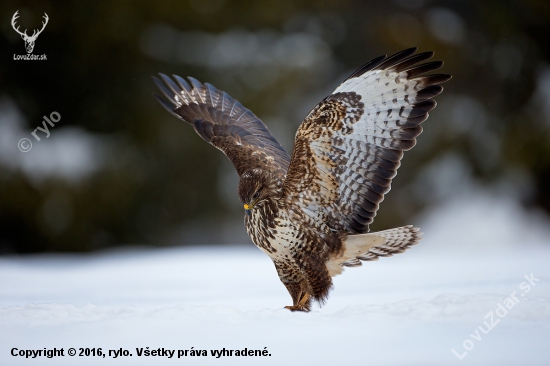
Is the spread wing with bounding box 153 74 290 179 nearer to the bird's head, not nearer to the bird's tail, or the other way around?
the bird's head

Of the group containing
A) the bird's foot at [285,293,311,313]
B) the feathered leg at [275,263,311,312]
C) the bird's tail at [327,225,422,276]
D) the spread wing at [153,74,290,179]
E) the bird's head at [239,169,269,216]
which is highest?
the spread wing at [153,74,290,179]

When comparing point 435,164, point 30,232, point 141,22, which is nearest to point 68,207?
A: point 30,232

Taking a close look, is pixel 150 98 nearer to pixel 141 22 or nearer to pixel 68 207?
pixel 141 22

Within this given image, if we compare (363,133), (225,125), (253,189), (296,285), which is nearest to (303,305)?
(296,285)

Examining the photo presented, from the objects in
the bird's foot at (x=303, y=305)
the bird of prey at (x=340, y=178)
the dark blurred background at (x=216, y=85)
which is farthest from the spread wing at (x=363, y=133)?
the dark blurred background at (x=216, y=85)

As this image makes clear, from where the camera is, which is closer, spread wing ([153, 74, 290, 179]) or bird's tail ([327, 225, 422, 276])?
bird's tail ([327, 225, 422, 276])

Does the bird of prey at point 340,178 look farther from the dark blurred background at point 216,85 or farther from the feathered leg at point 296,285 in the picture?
the dark blurred background at point 216,85

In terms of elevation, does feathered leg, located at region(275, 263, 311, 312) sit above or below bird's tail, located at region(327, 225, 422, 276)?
below

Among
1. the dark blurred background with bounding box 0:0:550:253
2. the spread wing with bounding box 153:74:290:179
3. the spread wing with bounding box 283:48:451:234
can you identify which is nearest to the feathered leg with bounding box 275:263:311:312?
the spread wing with bounding box 283:48:451:234
